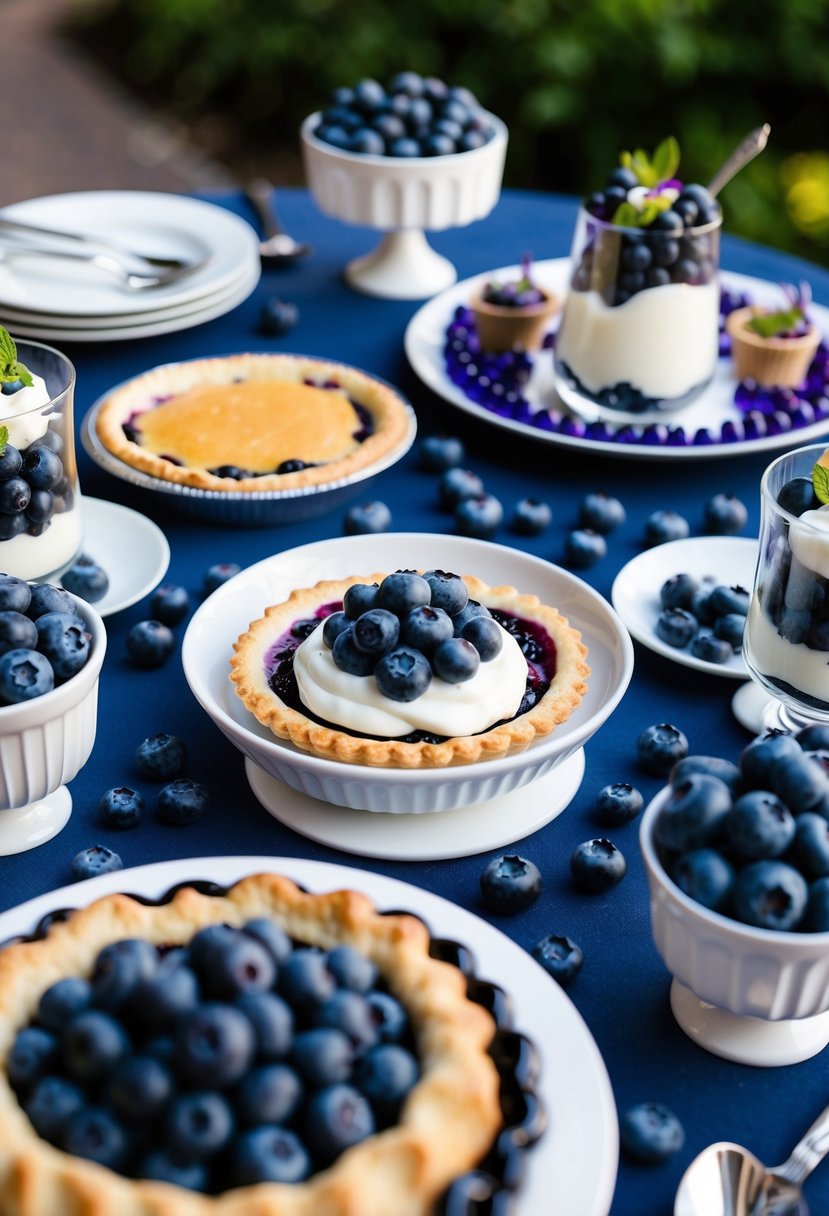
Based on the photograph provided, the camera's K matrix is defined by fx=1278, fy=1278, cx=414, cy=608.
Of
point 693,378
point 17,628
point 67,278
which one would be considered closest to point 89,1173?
point 17,628

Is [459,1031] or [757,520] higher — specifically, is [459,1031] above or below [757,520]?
above

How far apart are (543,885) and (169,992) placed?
558 millimetres

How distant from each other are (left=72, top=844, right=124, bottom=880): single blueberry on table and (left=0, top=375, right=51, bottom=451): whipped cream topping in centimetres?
56

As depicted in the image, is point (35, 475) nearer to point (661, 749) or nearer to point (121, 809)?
point (121, 809)

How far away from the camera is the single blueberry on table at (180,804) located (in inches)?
57.6

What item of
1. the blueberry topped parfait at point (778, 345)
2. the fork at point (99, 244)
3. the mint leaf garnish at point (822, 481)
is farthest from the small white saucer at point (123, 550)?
the blueberry topped parfait at point (778, 345)

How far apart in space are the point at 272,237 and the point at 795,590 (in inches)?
76.9

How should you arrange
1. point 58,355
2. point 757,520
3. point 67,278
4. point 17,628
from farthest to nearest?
point 67,278, point 757,520, point 58,355, point 17,628

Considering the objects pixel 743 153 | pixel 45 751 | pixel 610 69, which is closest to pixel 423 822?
pixel 45 751

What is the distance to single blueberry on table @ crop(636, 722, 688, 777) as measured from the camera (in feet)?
5.10

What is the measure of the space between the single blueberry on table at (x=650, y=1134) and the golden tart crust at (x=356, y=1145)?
0.62 feet

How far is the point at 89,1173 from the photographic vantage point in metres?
0.88

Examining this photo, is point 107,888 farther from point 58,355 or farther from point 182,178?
point 182,178

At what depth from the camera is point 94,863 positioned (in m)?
1.36
